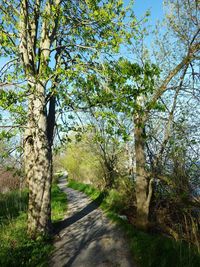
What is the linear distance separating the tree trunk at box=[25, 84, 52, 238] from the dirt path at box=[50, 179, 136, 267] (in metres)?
0.81

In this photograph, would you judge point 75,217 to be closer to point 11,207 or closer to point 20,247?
point 11,207

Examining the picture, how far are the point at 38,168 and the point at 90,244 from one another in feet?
9.05

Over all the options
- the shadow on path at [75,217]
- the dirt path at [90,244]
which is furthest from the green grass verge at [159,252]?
the shadow on path at [75,217]

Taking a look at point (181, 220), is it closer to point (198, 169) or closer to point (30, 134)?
point (198, 169)

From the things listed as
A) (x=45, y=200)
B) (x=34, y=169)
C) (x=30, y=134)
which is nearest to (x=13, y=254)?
(x=45, y=200)

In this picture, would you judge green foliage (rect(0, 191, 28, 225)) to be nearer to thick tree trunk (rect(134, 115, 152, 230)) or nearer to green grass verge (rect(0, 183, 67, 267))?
green grass verge (rect(0, 183, 67, 267))

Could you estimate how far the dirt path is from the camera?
20.9 ft

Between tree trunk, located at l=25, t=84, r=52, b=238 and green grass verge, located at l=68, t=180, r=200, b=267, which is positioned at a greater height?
tree trunk, located at l=25, t=84, r=52, b=238

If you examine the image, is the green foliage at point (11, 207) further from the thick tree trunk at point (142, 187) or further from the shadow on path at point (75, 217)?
the thick tree trunk at point (142, 187)

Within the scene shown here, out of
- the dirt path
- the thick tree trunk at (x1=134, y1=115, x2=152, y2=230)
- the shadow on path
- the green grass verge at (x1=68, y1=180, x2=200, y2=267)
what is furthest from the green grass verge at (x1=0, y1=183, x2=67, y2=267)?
the thick tree trunk at (x1=134, y1=115, x2=152, y2=230)

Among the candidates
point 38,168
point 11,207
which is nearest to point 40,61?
point 38,168

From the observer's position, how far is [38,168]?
27.2 feet

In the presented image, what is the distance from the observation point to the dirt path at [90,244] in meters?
6.37

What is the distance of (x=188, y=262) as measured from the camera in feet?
18.1
